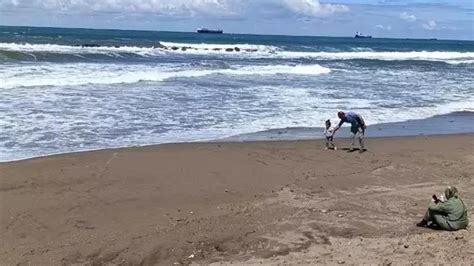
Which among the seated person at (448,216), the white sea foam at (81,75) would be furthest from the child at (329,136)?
the white sea foam at (81,75)

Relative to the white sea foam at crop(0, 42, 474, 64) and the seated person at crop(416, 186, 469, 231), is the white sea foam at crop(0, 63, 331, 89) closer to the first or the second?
the white sea foam at crop(0, 42, 474, 64)

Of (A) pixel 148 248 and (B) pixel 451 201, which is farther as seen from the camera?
(B) pixel 451 201

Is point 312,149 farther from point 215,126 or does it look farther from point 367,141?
point 215,126

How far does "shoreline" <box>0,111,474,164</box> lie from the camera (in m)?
13.0

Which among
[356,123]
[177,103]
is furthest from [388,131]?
[177,103]

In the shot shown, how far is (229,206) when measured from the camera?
8.05 metres

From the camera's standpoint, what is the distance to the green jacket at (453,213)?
7.21 meters

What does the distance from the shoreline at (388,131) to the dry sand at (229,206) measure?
1010 millimetres

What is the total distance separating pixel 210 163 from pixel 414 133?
20.4ft

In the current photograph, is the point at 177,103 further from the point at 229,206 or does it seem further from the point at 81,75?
the point at 229,206

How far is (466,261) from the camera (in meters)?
5.93

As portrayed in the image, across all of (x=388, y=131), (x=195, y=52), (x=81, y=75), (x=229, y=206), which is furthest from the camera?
(x=195, y=52)

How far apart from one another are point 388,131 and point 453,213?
25.0 ft

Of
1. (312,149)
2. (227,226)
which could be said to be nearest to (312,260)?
(227,226)
